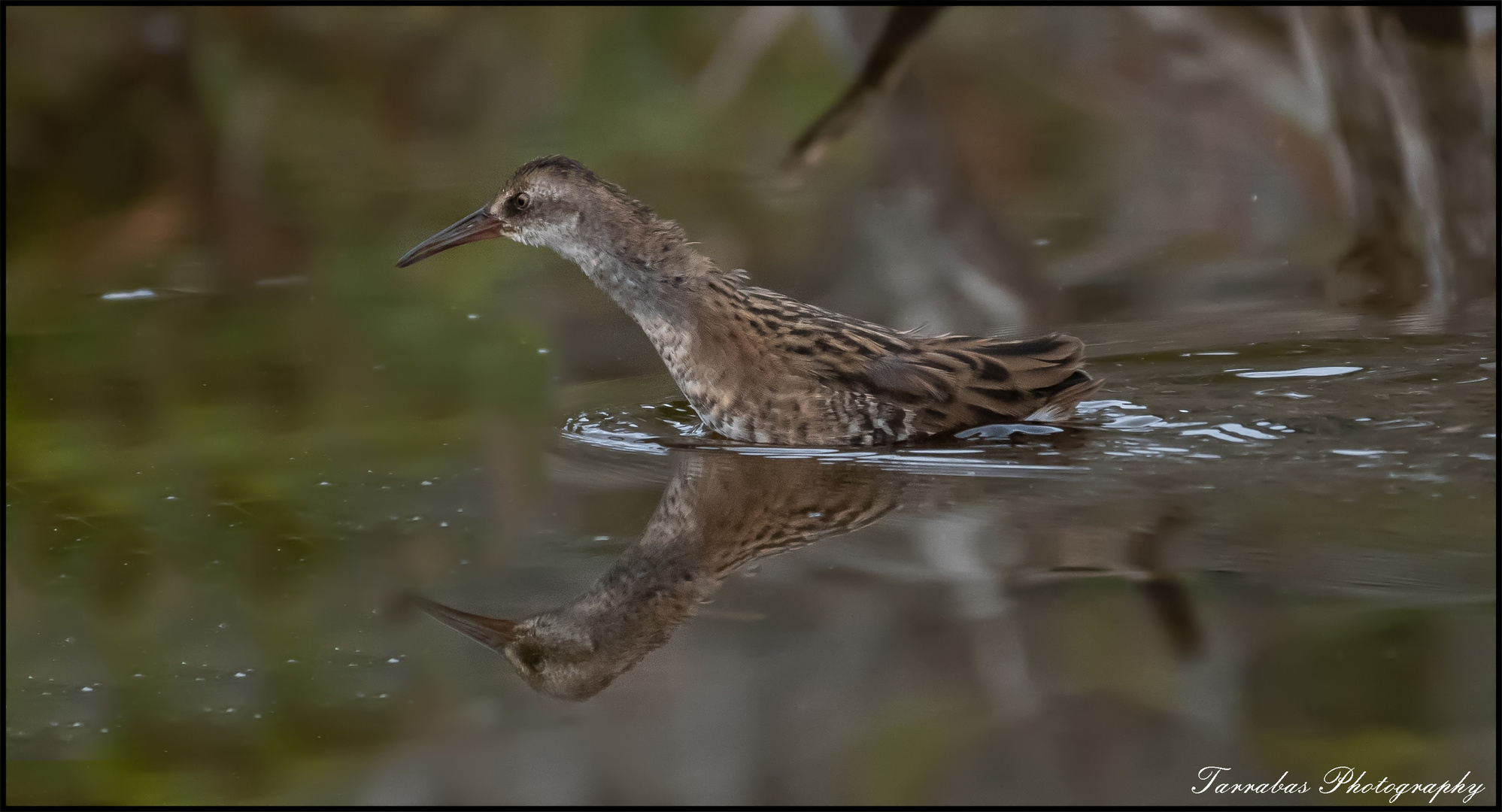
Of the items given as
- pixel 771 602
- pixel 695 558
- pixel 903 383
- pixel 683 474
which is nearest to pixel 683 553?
pixel 695 558

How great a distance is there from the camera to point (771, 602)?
3762 millimetres

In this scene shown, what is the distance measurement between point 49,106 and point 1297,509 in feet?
25.4

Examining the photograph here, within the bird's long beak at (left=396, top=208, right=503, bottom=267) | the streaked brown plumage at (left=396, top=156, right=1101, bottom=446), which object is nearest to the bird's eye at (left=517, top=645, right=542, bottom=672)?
the streaked brown plumage at (left=396, top=156, right=1101, bottom=446)

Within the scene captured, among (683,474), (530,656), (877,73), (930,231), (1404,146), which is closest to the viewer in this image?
(530,656)

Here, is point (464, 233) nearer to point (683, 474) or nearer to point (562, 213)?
point (562, 213)

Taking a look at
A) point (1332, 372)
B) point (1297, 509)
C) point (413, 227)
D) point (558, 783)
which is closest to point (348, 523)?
point (558, 783)

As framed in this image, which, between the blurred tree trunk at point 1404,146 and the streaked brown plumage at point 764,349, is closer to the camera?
the streaked brown plumage at point 764,349

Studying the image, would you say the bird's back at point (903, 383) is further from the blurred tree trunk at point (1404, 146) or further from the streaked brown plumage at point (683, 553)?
the blurred tree trunk at point (1404, 146)

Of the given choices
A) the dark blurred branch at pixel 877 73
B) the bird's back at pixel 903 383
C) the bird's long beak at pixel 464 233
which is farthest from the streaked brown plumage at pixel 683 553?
the dark blurred branch at pixel 877 73

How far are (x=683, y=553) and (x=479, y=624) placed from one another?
22.6 inches

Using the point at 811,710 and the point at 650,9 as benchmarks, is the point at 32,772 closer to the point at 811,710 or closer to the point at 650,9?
the point at 811,710

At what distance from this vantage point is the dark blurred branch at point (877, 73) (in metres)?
7.36

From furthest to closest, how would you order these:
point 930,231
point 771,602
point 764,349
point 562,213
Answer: point 930,231 < point 562,213 < point 764,349 < point 771,602

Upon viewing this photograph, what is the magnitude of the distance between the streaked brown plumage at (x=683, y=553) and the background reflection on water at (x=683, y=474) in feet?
0.13
